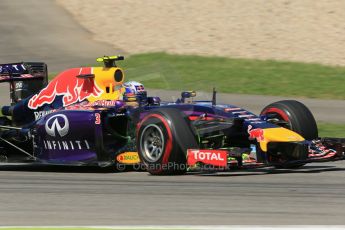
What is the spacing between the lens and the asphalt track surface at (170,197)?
7766mm

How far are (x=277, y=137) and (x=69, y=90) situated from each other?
3.33 metres

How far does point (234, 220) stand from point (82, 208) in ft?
5.04

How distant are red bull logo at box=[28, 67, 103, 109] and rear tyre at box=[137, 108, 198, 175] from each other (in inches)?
67.5

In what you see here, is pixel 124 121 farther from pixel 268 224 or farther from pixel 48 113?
pixel 268 224

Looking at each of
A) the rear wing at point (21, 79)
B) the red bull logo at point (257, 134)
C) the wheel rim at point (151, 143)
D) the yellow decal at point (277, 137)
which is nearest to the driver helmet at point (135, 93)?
the wheel rim at point (151, 143)

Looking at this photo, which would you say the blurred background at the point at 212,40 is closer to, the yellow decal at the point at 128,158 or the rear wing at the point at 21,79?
the rear wing at the point at 21,79

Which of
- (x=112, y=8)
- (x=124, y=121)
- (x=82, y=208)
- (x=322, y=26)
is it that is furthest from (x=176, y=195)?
(x=112, y=8)

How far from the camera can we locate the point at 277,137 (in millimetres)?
10852

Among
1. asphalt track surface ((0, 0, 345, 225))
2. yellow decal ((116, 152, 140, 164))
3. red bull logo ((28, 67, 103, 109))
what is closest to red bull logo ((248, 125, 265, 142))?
asphalt track surface ((0, 0, 345, 225))

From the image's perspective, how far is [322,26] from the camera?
28.1 m

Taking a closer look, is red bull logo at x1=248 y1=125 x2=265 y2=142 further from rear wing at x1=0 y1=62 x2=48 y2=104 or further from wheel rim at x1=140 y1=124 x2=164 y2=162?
rear wing at x1=0 y1=62 x2=48 y2=104

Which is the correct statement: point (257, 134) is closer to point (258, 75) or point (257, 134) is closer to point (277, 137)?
point (277, 137)

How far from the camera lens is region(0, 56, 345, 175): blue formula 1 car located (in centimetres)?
1077

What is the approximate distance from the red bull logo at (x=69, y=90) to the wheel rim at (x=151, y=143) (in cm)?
170
